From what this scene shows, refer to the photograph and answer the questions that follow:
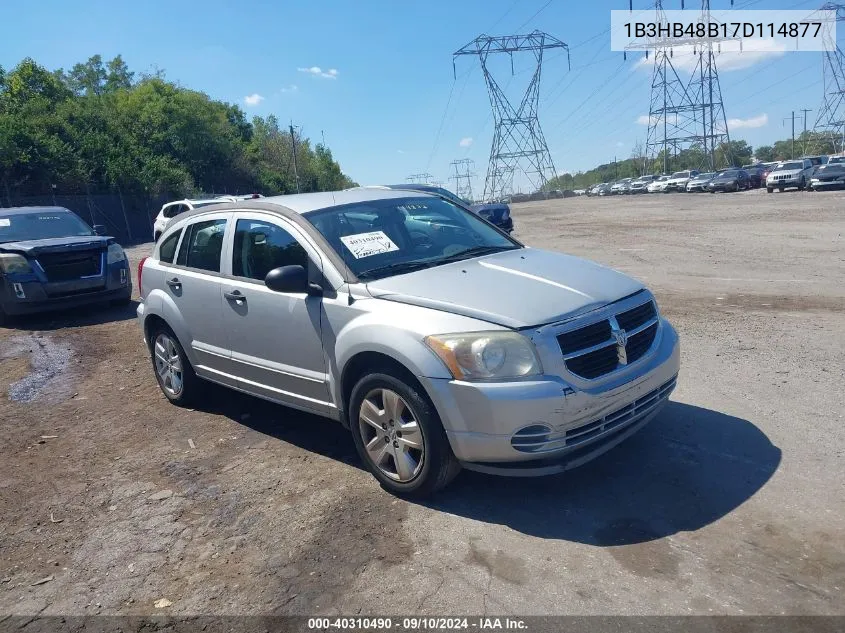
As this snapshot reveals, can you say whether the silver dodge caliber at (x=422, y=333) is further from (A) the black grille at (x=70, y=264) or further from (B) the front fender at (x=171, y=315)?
(A) the black grille at (x=70, y=264)

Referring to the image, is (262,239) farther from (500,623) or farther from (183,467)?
(500,623)

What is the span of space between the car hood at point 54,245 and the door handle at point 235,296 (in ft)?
21.4

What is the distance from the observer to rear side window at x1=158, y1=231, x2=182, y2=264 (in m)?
6.11

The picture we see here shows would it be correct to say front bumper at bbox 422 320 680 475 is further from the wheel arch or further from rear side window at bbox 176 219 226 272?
rear side window at bbox 176 219 226 272

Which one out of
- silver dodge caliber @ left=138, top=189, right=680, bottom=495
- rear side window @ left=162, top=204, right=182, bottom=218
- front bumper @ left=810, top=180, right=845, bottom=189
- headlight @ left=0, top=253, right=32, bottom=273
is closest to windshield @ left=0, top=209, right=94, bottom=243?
headlight @ left=0, top=253, right=32, bottom=273

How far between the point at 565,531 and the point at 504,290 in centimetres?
139

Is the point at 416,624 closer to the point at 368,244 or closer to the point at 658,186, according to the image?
the point at 368,244

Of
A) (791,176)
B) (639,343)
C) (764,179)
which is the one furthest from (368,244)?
(764,179)

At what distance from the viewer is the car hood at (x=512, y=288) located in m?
3.76

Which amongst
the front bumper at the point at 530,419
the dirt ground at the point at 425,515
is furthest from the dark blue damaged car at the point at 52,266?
the front bumper at the point at 530,419

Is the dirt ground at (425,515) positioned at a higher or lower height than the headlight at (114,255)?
lower

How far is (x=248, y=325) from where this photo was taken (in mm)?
5023

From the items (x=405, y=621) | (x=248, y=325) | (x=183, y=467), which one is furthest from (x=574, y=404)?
(x=183, y=467)

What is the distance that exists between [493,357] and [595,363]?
0.60 m
